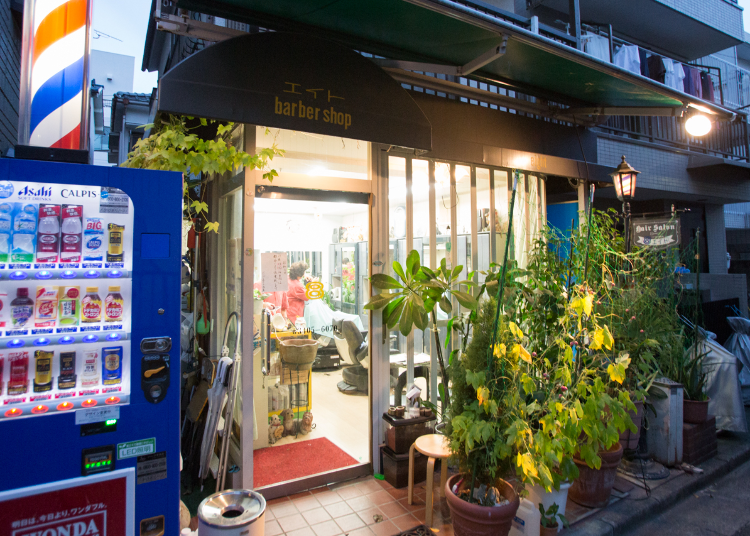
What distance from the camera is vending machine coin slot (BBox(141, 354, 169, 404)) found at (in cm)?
231

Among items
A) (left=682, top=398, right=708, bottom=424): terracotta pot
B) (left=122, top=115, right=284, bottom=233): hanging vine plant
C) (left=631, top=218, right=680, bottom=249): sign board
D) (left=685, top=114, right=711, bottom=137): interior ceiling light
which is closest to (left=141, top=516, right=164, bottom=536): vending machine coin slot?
(left=122, top=115, right=284, bottom=233): hanging vine plant

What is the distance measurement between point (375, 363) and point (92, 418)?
2.53 m

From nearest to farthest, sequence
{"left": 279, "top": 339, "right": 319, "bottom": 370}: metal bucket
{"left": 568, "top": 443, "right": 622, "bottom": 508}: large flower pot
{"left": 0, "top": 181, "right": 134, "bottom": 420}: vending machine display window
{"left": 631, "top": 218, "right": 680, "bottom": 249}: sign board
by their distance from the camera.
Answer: {"left": 0, "top": 181, "right": 134, "bottom": 420}: vending machine display window → {"left": 568, "top": 443, "right": 622, "bottom": 508}: large flower pot → {"left": 279, "top": 339, "right": 319, "bottom": 370}: metal bucket → {"left": 631, "top": 218, "right": 680, "bottom": 249}: sign board

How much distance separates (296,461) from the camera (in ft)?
13.7

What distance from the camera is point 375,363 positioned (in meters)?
4.24

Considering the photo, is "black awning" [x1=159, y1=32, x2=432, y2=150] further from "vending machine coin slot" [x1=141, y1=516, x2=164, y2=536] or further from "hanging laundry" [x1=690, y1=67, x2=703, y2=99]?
"hanging laundry" [x1=690, y1=67, x2=703, y2=99]

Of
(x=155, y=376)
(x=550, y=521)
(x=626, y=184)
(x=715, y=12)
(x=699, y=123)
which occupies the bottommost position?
(x=550, y=521)

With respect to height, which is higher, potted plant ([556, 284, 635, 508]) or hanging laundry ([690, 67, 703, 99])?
hanging laundry ([690, 67, 703, 99])

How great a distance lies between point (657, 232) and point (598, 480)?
3464 mm

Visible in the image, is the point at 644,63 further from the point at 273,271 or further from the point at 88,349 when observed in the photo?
the point at 88,349

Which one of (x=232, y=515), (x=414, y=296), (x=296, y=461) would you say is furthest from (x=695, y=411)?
(x=232, y=515)

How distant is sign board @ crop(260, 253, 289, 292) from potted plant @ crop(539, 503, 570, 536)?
2799 mm

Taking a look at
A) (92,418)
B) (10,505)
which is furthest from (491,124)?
(10,505)

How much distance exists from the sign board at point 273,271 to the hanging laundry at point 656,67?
28.4 ft
